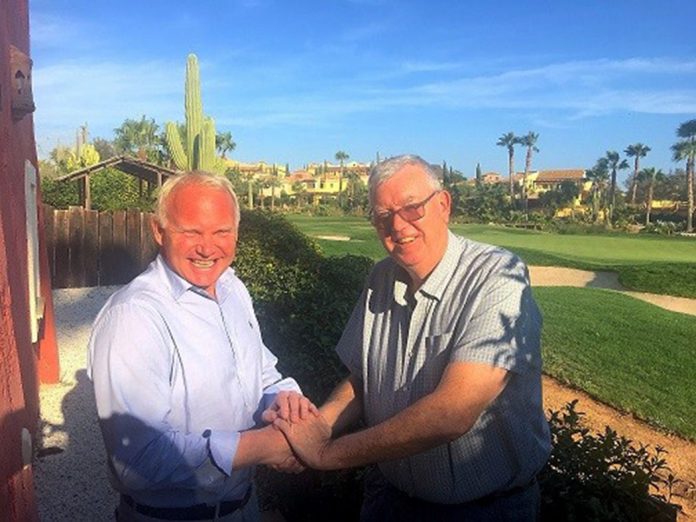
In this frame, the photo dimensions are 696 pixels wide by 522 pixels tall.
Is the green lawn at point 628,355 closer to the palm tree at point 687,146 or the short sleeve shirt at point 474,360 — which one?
the short sleeve shirt at point 474,360

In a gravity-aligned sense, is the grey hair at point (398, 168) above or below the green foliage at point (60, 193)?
above

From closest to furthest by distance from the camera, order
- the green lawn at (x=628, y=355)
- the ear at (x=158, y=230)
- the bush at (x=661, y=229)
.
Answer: the ear at (x=158, y=230) → the green lawn at (x=628, y=355) → the bush at (x=661, y=229)

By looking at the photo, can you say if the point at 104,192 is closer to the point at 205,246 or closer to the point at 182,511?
the point at 205,246

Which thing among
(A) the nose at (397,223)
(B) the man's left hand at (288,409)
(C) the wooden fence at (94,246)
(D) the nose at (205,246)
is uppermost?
(A) the nose at (397,223)

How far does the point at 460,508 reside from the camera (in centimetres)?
213

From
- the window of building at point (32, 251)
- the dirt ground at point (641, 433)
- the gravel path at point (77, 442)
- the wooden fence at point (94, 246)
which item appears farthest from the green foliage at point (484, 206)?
the window of building at point (32, 251)

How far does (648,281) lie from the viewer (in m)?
16.7

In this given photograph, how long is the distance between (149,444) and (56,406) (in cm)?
506

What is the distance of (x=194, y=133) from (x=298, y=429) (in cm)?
1771

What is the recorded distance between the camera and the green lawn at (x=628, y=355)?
273 inches

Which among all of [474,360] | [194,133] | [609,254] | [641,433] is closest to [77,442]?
[474,360]

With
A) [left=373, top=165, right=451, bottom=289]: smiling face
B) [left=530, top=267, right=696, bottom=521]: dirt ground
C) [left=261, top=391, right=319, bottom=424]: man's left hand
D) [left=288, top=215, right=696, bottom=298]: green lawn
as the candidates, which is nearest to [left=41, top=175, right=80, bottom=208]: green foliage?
[left=288, top=215, right=696, bottom=298]: green lawn

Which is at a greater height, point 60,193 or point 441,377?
point 441,377

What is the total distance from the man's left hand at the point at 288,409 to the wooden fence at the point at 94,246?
40.2 ft
